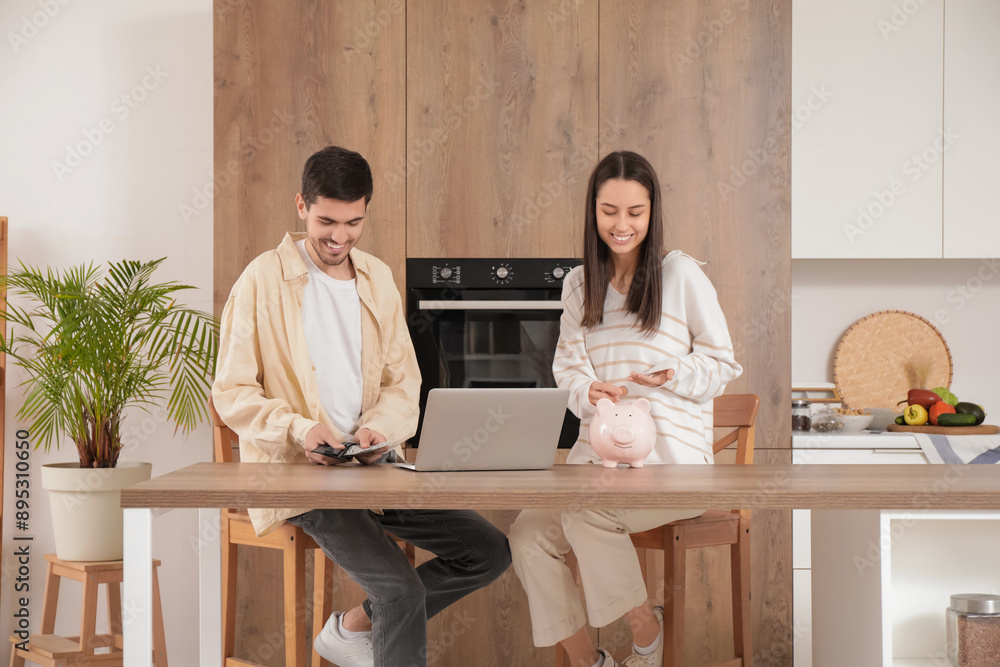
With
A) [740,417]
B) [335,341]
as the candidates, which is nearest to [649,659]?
[740,417]

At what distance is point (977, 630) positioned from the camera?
1.67 meters

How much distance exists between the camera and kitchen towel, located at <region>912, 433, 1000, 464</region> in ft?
9.32

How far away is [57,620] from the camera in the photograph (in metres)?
3.21

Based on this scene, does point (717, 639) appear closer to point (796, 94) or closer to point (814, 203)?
point (814, 203)

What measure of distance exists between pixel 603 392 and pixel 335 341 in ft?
2.17

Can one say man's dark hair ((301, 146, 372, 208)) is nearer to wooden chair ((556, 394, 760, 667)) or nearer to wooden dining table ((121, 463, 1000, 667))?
wooden dining table ((121, 463, 1000, 667))

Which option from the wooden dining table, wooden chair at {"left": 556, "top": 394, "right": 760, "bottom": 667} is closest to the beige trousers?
wooden chair at {"left": 556, "top": 394, "right": 760, "bottom": 667}

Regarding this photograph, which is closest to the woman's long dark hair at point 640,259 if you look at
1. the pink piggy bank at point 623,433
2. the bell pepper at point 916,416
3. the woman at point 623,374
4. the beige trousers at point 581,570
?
the woman at point 623,374

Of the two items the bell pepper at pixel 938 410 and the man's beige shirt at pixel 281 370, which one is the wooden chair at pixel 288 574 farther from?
the bell pepper at pixel 938 410

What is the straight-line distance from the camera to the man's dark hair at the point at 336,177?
1.99m

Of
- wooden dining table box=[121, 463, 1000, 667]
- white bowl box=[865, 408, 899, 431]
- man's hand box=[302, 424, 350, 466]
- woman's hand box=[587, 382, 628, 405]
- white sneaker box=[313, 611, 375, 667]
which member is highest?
woman's hand box=[587, 382, 628, 405]

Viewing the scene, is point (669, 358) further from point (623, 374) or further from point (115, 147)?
point (115, 147)

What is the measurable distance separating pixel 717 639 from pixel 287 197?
2053mm

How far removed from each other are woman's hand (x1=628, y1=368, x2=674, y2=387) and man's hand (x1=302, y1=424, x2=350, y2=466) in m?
0.64
